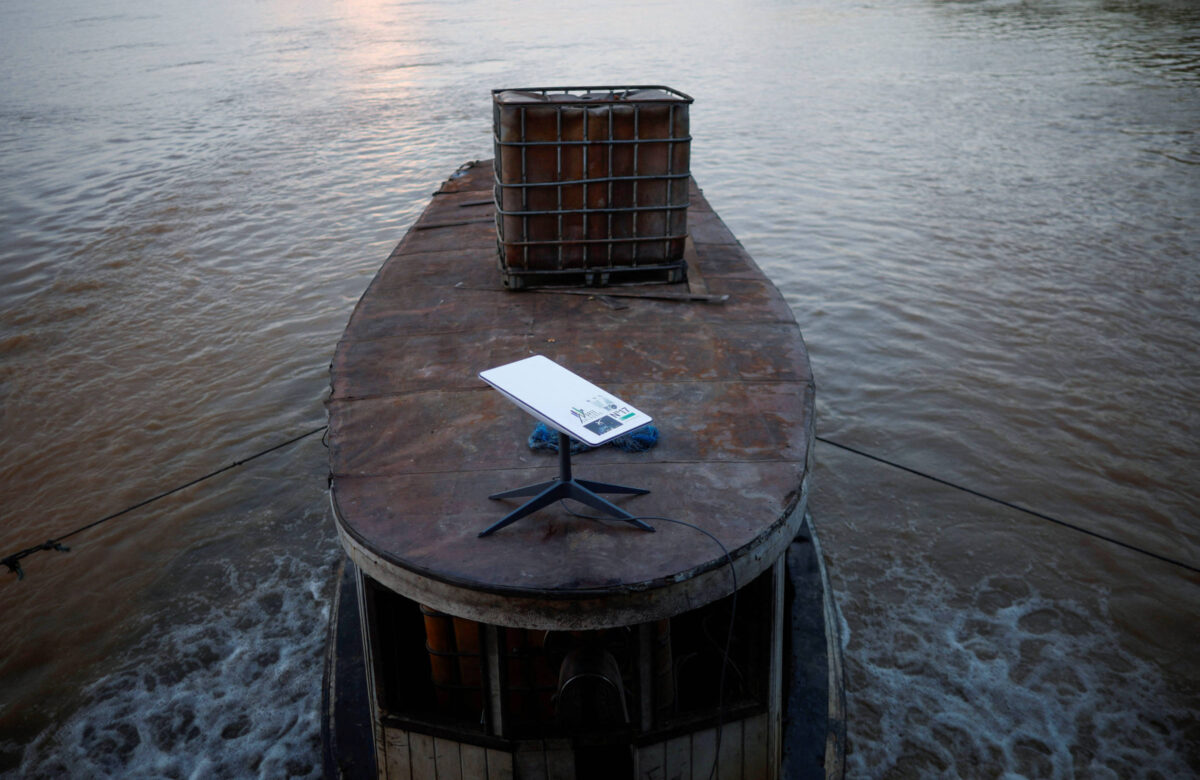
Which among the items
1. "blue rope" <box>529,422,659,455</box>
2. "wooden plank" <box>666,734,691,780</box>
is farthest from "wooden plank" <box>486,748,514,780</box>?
"blue rope" <box>529,422,659,455</box>

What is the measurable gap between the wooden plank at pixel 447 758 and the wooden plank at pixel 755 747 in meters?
1.52

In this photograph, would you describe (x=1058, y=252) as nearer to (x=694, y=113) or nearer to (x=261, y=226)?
Result: (x=694, y=113)

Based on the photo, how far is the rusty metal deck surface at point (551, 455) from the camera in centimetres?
367

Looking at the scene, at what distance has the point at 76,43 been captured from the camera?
142ft

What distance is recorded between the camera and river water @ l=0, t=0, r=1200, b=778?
21.7 feet

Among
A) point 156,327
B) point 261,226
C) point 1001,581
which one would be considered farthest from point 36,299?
point 1001,581

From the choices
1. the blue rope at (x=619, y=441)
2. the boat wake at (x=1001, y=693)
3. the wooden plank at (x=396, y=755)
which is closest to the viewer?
the wooden plank at (x=396, y=755)

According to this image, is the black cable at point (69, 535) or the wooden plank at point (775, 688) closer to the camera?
the wooden plank at point (775, 688)

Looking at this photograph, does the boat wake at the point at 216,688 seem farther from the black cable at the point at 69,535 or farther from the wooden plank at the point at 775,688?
the wooden plank at the point at 775,688

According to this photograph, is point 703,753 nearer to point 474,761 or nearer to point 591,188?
point 474,761

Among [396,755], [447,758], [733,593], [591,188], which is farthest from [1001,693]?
[591,188]

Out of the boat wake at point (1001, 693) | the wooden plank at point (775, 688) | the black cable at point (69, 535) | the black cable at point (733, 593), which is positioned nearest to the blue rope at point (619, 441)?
the black cable at point (733, 593)

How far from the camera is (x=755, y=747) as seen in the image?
170 inches

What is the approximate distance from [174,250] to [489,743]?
14.5 m
